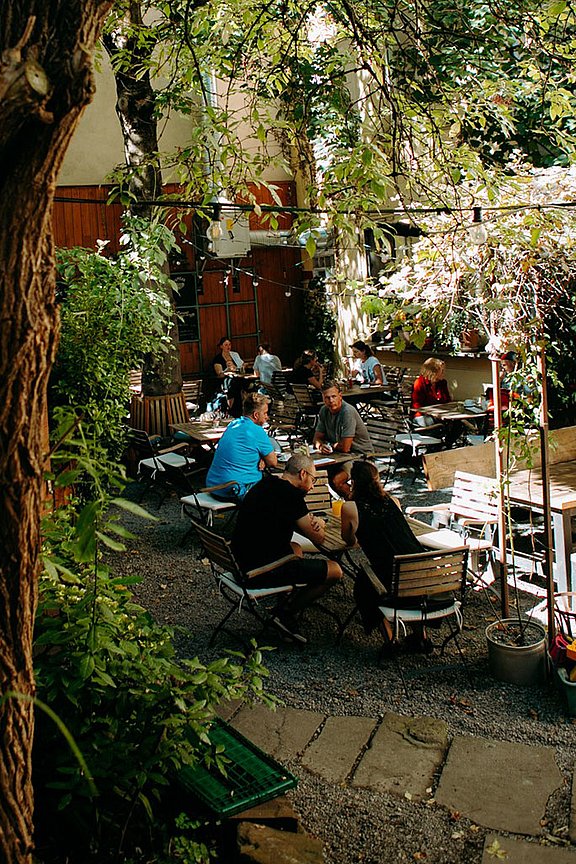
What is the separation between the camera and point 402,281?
22.5ft

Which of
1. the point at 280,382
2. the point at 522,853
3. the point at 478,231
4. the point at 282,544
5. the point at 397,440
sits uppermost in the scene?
the point at 478,231

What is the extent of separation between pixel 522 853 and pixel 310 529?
2.87m

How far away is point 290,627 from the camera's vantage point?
21.2 ft

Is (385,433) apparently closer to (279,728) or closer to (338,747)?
(279,728)

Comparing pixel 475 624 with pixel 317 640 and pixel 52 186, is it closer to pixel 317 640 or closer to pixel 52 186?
pixel 317 640

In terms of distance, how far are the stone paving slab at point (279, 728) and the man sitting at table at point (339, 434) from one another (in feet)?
12.6

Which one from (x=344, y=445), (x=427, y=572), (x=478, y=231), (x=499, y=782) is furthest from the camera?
(x=344, y=445)

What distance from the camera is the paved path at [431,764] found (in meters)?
4.29

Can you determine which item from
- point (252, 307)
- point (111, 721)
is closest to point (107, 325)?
point (111, 721)

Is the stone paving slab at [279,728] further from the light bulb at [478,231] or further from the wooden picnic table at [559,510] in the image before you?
the light bulb at [478,231]

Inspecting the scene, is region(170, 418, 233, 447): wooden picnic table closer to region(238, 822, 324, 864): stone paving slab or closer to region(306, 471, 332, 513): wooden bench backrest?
region(306, 471, 332, 513): wooden bench backrest

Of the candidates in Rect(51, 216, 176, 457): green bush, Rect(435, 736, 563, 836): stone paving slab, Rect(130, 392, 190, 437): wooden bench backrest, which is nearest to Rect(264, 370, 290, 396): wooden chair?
Rect(130, 392, 190, 437): wooden bench backrest

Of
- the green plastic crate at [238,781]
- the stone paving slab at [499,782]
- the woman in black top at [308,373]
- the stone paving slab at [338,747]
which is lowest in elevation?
the stone paving slab at [499,782]

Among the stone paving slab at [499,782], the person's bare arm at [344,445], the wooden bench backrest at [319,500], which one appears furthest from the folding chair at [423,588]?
the person's bare arm at [344,445]
